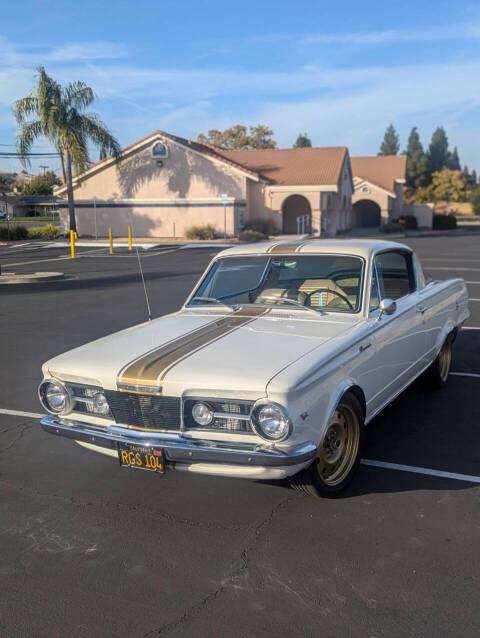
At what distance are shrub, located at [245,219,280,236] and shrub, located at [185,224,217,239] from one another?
2456 millimetres

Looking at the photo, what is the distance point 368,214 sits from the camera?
2422 inches

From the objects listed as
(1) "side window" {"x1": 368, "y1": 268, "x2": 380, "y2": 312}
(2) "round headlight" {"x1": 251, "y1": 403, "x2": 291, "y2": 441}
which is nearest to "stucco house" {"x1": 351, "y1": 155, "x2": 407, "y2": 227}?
(1) "side window" {"x1": 368, "y1": 268, "x2": 380, "y2": 312}

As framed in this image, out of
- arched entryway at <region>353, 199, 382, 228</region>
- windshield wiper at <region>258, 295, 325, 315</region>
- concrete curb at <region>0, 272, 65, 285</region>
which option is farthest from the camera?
arched entryway at <region>353, 199, 382, 228</region>

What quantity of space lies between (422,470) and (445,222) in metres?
52.5

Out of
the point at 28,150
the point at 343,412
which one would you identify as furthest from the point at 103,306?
the point at 28,150

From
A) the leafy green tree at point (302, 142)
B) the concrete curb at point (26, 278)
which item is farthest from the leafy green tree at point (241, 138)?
the concrete curb at point (26, 278)

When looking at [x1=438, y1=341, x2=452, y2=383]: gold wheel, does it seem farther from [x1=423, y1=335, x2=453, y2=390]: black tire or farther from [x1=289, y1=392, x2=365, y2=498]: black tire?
[x1=289, y1=392, x2=365, y2=498]: black tire

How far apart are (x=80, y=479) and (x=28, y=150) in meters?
34.4

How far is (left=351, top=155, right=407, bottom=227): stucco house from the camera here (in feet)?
176

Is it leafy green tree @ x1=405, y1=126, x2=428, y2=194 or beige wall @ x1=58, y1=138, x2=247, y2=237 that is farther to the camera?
leafy green tree @ x1=405, y1=126, x2=428, y2=194

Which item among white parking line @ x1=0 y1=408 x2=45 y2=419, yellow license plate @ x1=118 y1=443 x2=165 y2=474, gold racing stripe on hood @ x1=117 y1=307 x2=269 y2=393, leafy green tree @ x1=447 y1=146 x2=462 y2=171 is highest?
leafy green tree @ x1=447 y1=146 x2=462 y2=171

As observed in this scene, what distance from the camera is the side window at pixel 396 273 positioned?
590 cm

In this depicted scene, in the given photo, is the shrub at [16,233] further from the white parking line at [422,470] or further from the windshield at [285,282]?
the white parking line at [422,470]

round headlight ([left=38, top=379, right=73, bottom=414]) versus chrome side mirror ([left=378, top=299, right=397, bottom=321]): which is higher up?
chrome side mirror ([left=378, top=299, right=397, bottom=321])
